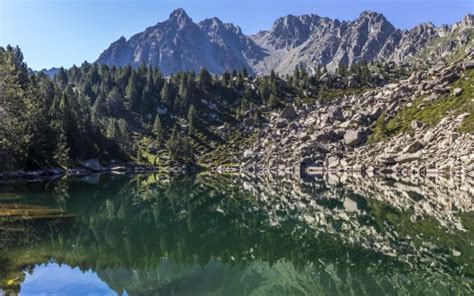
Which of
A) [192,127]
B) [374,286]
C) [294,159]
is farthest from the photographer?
[192,127]

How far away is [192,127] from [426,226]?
14940cm

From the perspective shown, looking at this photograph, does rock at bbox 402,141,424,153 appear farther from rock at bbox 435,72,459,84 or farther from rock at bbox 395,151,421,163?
rock at bbox 435,72,459,84

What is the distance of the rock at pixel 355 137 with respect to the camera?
449ft

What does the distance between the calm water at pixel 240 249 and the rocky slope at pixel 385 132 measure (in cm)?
5897

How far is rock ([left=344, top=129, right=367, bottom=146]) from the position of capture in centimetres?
13675

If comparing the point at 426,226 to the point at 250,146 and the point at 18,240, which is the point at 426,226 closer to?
the point at 18,240

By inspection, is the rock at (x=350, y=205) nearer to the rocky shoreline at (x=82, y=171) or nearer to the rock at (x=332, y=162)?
the rocky shoreline at (x=82, y=171)

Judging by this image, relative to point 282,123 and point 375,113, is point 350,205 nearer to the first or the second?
point 375,113

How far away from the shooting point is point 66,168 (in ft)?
365

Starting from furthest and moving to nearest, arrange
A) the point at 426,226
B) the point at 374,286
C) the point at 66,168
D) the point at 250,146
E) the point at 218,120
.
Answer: the point at 218,120, the point at 250,146, the point at 66,168, the point at 426,226, the point at 374,286

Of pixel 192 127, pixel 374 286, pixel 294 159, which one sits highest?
pixel 192 127

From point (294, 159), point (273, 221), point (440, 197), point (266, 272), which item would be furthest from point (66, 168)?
point (266, 272)

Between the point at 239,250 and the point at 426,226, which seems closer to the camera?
the point at 239,250

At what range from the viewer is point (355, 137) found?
13712cm
